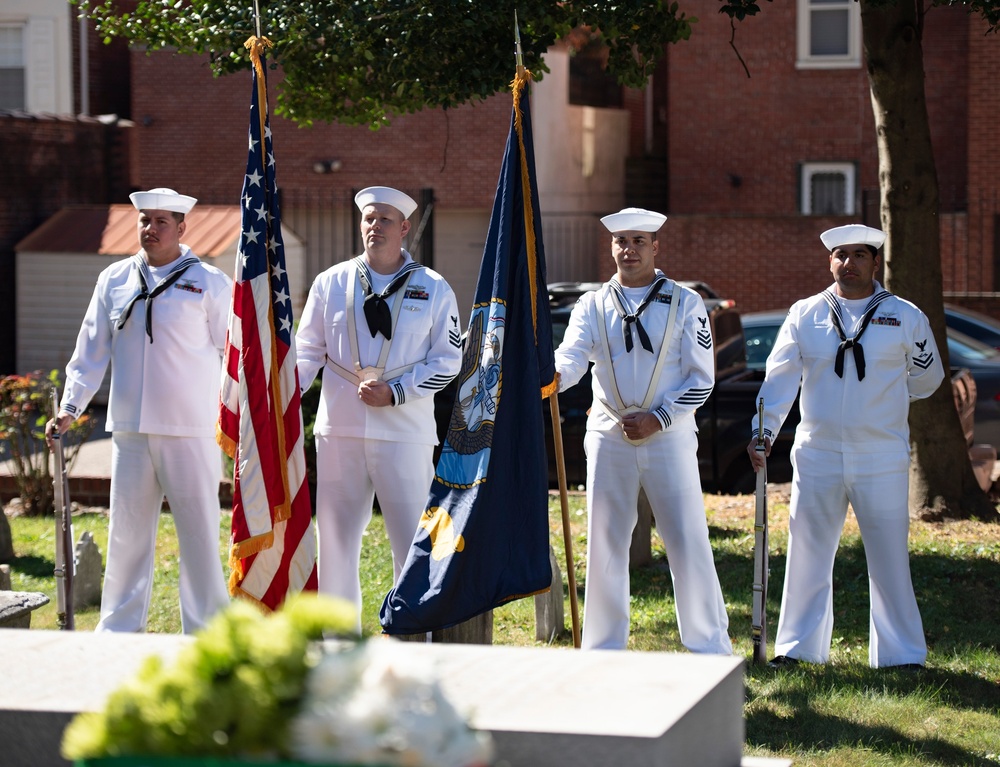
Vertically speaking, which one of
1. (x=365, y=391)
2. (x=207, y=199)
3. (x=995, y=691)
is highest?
(x=207, y=199)

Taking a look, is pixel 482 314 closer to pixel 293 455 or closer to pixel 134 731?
pixel 293 455

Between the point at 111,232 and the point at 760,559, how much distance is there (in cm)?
1377

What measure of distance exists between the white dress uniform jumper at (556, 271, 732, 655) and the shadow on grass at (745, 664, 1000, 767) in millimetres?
385

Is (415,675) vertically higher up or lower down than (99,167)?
lower down

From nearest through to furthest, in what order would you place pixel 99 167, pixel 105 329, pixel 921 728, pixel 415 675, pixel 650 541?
1. pixel 415 675
2. pixel 921 728
3. pixel 105 329
4. pixel 650 541
5. pixel 99 167

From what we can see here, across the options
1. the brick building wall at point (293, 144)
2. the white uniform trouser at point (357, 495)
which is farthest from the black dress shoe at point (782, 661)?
the brick building wall at point (293, 144)

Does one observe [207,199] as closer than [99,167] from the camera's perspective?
No

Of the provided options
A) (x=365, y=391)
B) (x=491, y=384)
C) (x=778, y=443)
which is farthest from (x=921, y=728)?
(x=778, y=443)

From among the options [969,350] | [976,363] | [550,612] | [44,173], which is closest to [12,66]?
[44,173]

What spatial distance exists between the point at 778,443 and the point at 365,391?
201 inches

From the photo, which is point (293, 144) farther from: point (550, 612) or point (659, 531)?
point (659, 531)

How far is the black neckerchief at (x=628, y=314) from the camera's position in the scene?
6.52m

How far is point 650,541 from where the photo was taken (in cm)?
912

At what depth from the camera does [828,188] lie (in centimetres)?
2388
